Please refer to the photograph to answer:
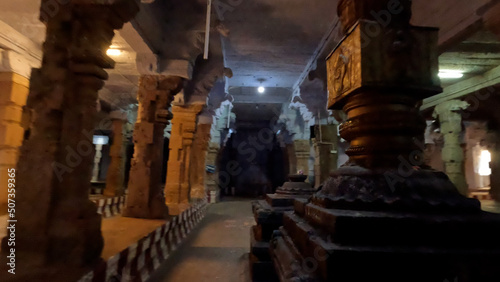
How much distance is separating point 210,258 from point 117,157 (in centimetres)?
752

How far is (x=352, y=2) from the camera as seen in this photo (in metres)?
1.45

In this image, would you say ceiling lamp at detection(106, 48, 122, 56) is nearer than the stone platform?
No

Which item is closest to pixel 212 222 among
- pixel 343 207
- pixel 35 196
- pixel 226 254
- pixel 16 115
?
pixel 226 254

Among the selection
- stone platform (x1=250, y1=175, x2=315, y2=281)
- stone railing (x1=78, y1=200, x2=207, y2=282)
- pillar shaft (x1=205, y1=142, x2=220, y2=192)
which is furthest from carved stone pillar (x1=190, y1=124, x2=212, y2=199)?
stone platform (x1=250, y1=175, x2=315, y2=281)

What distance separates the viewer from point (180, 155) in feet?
22.5

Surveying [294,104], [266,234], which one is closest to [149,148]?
[266,234]

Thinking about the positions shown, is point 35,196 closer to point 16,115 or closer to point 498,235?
point 498,235

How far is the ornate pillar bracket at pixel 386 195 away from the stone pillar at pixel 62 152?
5.73 feet

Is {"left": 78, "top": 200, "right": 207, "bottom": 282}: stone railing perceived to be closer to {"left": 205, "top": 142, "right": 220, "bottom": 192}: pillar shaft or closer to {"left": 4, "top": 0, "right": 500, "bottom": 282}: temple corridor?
{"left": 4, "top": 0, "right": 500, "bottom": 282}: temple corridor

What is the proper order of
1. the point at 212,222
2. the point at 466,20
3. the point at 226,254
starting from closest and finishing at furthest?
1. the point at 466,20
2. the point at 226,254
3. the point at 212,222

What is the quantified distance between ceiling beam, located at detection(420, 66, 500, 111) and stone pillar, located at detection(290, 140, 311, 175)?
4.31 m

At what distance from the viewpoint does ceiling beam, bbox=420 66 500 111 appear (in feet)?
20.3

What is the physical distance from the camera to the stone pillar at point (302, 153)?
10586 millimetres

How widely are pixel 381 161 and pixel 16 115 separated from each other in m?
6.30
